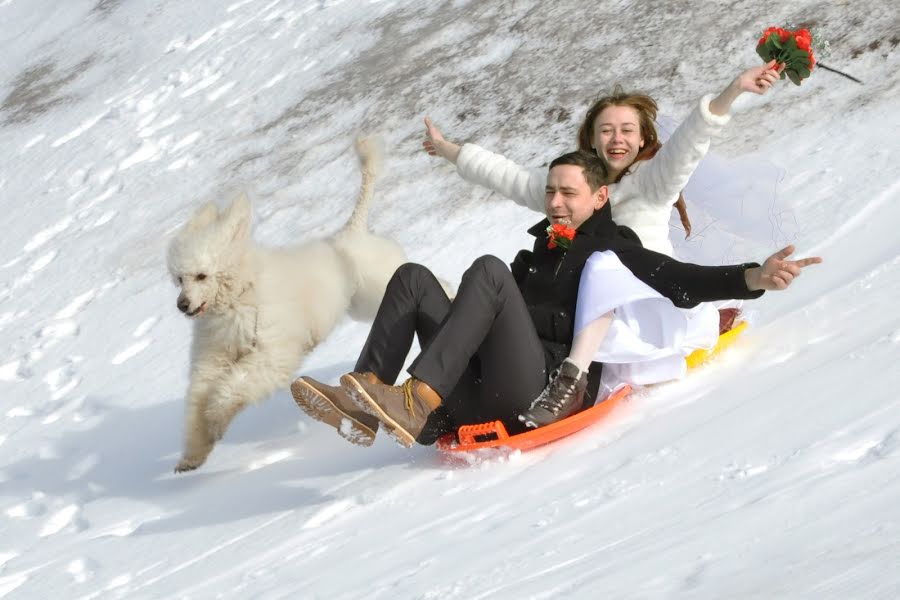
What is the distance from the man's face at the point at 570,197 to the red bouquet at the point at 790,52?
738 mm

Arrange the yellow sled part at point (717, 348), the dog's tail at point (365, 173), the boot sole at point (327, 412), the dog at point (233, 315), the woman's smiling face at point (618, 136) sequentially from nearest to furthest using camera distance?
the boot sole at point (327, 412) → the yellow sled part at point (717, 348) → the woman's smiling face at point (618, 136) → the dog at point (233, 315) → the dog's tail at point (365, 173)

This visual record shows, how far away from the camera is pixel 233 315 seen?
176 inches

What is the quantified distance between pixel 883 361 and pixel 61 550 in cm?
300

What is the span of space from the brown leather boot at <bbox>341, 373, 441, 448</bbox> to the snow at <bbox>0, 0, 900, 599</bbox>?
0.83ft

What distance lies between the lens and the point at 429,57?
30.6ft

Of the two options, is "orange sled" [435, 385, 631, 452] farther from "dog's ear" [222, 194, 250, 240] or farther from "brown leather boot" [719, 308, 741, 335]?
"dog's ear" [222, 194, 250, 240]

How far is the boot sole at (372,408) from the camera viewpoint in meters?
3.23

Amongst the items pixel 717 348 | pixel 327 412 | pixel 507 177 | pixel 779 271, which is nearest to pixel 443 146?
pixel 507 177

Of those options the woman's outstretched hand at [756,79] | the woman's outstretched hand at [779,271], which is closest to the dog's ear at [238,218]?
the woman's outstretched hand at [756,79]

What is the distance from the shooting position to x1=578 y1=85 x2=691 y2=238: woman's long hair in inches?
160

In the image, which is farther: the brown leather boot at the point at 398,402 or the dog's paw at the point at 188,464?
the dog's paw at the point at 188,464

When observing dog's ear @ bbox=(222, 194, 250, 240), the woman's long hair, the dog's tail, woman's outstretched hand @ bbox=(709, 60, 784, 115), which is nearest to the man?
the woman's long hair

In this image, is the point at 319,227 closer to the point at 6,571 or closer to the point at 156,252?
the point at 156,252

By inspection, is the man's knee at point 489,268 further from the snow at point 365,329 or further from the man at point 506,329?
the snow at point 365,329
